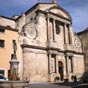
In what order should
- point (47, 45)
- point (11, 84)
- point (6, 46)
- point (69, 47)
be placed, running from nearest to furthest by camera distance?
point (11, 84) → point (6, 46) → point (47, 45) → point (69, 47)

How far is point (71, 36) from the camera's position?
3622 cm

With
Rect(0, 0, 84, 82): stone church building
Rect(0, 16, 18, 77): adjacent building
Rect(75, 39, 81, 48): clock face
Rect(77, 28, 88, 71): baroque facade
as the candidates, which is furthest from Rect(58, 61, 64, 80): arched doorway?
Rect(0, 16, 18, 77): adjacent building

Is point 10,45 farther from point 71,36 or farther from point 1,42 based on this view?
point 71,36

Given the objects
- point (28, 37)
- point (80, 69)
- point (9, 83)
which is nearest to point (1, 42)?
point (28, 37)

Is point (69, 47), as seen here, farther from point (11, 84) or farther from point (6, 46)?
point (11, 84)

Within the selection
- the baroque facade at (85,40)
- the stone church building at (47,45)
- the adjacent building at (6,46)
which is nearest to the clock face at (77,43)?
the stone church building at (47,45)

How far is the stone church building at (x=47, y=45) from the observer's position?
2836 cm

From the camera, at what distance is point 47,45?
31.4m

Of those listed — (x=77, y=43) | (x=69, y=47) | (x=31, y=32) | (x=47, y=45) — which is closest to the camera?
(x=31, y=32)

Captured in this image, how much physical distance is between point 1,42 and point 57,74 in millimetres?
10330

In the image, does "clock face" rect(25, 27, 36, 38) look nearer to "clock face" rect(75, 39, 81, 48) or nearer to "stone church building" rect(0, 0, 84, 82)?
"stone church building" rect(0, 0, 84, 82)

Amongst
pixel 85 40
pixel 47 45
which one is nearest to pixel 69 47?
pixel 85 40

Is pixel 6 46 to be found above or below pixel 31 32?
below

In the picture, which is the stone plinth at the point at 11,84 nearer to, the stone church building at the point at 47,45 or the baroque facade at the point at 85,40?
the stone church building at the point at 47,45
